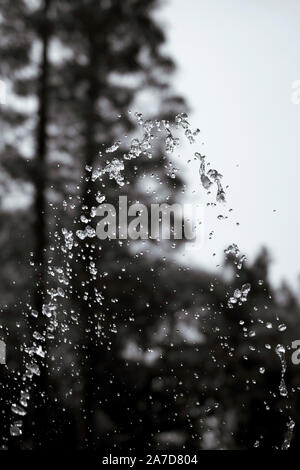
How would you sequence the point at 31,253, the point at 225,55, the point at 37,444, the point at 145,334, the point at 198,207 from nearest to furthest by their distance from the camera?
the point at 37,444 < the point at 198,207 < the point at 145,334 < the point at 31,253 < the point at 225,55

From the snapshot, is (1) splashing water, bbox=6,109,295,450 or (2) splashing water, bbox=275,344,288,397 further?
(2) splashing water, bbox=275,344,288,397

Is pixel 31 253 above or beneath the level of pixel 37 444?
above

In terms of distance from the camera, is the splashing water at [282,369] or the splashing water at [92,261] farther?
the splashing water at [282,369]

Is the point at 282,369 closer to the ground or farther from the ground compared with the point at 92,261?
closer to the ground

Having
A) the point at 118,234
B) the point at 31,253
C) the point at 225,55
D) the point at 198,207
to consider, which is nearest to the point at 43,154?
the point at 31,253

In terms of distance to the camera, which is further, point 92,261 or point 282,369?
point 92,261

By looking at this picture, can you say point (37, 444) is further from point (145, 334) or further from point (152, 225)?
point (152, 225)

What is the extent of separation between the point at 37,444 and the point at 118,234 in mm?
2400

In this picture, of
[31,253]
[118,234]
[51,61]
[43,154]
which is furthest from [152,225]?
[51,61]

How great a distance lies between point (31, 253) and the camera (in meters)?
6.48

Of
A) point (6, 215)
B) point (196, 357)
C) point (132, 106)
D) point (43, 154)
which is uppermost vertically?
point (132, 106)

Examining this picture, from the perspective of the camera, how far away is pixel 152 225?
5.43m

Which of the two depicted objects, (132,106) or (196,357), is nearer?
(196,357)

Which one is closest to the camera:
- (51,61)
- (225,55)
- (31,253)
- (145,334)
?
(145,334)
